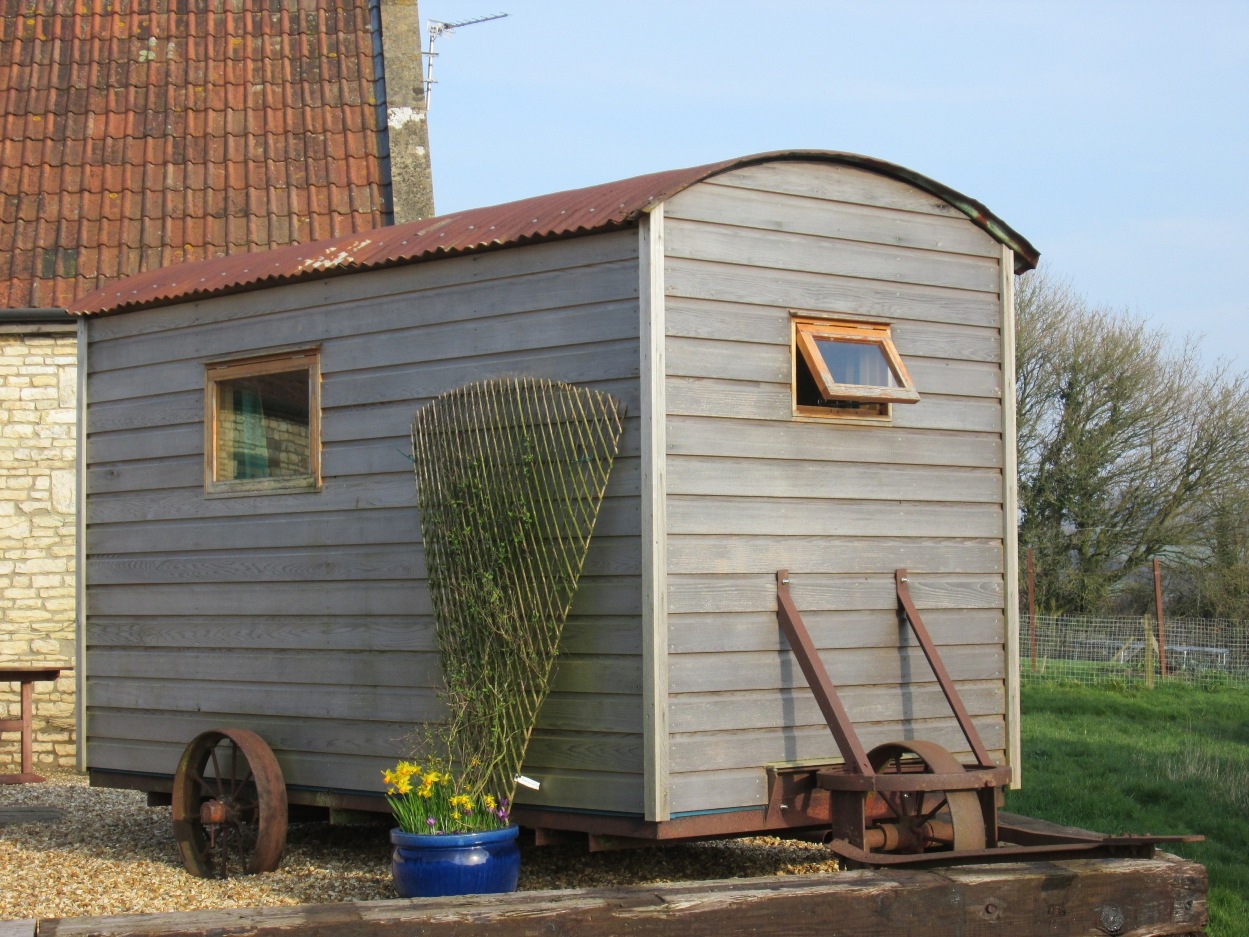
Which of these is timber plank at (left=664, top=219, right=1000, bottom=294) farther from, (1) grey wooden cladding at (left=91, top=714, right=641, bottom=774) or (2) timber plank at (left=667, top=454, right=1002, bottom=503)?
(1) grey wooden cladding at (left=91, top=714, right=641, bottom=774)

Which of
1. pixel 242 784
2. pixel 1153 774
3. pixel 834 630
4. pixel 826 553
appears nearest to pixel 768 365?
pixel 826 553

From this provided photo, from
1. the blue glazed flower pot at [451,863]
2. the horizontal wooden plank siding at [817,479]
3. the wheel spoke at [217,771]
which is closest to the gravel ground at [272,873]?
the wheel spoke at [217,771]

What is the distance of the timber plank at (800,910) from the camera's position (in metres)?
4.44

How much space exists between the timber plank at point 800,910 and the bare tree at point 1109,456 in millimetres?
18860

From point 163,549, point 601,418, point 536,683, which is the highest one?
point 601,418

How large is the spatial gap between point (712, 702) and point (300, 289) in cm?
304

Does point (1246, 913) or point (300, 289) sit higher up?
point (300, 289)

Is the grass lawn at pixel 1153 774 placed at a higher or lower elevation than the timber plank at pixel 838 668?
lower

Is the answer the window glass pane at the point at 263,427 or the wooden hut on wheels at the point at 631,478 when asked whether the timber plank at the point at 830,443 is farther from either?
the window glass pane at the point at 263,427

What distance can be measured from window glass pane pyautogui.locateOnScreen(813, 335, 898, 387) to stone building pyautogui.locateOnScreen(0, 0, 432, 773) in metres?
6.49

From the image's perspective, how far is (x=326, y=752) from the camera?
7.14 metres

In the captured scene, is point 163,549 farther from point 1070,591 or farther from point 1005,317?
point 1070,591

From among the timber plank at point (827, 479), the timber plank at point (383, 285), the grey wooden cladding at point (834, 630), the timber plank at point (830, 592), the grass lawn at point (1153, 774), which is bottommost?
the grass lawn at point (1153, 774)

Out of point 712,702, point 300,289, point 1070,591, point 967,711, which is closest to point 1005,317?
point 967,711
